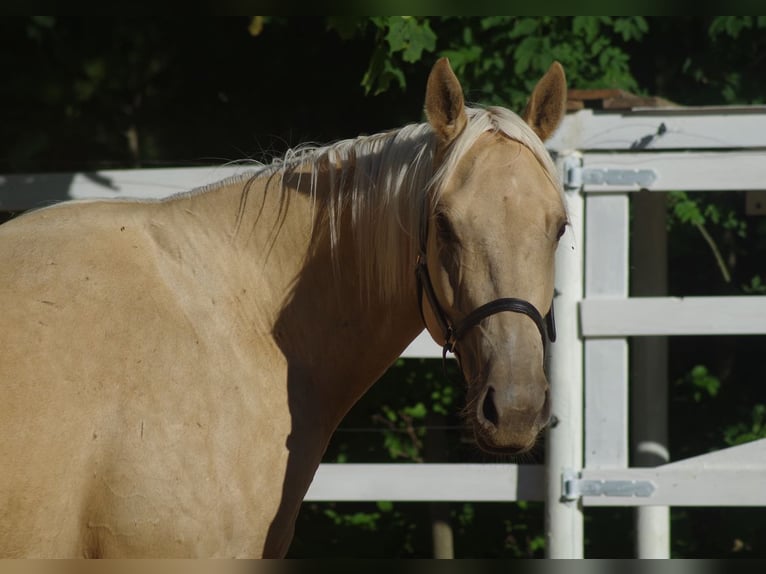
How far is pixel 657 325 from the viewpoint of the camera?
3631mm

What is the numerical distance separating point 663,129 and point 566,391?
1.11m

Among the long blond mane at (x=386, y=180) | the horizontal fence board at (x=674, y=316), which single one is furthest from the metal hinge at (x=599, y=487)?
the long blond mane at (x=386, y=180)

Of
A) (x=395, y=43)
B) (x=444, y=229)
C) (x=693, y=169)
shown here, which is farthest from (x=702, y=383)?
(x=444, y=229)

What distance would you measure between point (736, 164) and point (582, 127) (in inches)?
23.8

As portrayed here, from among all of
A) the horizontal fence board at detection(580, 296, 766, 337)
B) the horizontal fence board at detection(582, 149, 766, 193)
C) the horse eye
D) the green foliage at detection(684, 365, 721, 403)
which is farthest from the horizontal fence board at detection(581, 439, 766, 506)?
the horse eye

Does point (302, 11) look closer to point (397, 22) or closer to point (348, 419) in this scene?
point (397, 22)

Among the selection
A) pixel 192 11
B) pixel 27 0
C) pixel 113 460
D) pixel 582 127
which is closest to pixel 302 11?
pixel 192 11

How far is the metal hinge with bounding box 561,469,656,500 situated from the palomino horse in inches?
53.5

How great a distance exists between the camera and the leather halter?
2191mm

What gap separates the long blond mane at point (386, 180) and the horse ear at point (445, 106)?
40mm

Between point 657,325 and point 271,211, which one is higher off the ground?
point 271,211

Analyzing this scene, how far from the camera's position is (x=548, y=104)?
2.55m

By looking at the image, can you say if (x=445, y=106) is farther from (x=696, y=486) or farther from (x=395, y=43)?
(x=696, y=486)

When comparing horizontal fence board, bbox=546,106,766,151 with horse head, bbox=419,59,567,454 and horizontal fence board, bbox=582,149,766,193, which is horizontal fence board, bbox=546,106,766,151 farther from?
horse head, bbox=419,59,567,454
